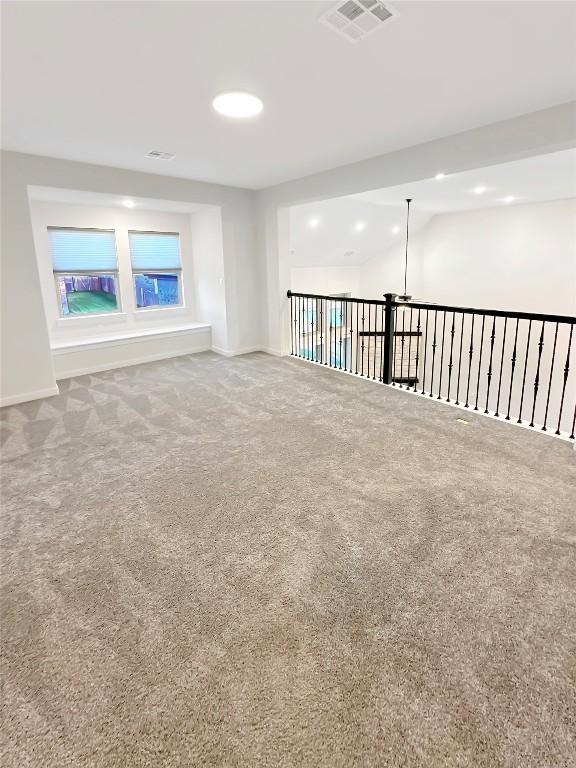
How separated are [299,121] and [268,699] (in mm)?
3620

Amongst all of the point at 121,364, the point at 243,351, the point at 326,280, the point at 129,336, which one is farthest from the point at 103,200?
the point at 326,280

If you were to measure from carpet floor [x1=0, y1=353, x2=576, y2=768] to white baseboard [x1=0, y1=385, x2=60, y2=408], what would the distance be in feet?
3.76

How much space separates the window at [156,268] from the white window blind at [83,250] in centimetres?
33

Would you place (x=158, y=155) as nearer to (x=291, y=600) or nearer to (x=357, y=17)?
(x=357, y=17)

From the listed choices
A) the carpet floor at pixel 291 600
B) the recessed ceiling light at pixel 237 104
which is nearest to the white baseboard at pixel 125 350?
the carpet floor at pixel 291 600

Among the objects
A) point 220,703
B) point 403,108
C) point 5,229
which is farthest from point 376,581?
point 5,229

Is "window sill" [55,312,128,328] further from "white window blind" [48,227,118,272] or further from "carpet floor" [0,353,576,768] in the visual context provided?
"carpet floor" [0,353,576,768]

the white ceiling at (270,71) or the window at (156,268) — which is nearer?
the white ceiling at (270,71)

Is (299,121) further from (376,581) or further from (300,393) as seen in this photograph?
(376,581)

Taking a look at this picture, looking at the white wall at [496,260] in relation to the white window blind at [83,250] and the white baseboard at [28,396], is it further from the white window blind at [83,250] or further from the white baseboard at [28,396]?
the white baseboard at [28,396]

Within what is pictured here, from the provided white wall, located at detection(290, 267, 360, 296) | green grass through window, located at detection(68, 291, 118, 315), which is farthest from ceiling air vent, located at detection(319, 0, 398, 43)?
white wall, located at detection(290, 267, 360, 296)

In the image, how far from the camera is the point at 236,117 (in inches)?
118

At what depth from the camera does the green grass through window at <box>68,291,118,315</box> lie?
18.8ft

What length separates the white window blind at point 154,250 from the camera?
20.2ft
